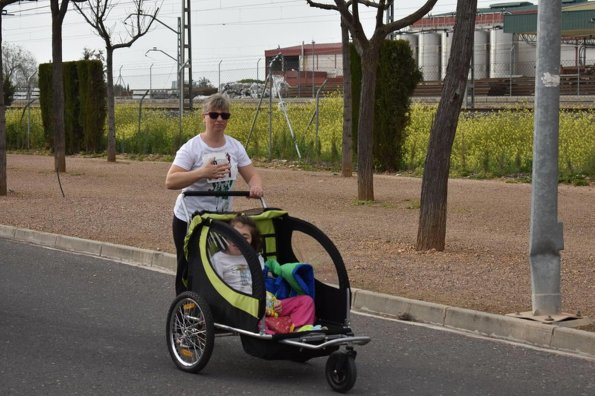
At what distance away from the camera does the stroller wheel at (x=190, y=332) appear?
23.9 feet

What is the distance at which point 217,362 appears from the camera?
790 cm

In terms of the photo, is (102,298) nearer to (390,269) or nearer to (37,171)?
(390,269)

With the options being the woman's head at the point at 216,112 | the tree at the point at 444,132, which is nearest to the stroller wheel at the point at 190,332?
the woman's head at the point at 216,112

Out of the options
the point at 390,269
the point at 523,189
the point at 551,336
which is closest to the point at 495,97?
the point at 523,189

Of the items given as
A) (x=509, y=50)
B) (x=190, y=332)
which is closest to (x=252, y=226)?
(x=190, y=332)

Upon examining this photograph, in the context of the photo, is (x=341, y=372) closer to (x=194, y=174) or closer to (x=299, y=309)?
(x=299, y=309)

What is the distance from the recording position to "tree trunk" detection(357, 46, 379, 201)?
57.8ft

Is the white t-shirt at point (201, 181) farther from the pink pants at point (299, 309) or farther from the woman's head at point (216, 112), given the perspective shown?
the pink pants at point (299, 309)

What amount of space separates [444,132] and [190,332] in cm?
586

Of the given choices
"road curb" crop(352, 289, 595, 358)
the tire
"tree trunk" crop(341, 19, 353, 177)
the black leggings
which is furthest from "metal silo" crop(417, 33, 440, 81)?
the tire

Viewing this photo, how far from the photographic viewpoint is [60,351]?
822 cm

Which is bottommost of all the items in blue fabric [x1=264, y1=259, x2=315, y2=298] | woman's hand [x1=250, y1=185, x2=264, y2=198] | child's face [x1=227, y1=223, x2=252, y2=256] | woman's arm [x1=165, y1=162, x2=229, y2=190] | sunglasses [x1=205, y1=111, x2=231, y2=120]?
blue fabric [x1=264, y1=259, x2=315, y2=298]

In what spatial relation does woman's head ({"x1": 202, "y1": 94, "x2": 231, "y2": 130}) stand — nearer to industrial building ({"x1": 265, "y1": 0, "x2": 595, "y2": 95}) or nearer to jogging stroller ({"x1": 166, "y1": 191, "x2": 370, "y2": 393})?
jogging stroller ({"x1": 166, "y1": 191, "x2": 370, "y2": 393})

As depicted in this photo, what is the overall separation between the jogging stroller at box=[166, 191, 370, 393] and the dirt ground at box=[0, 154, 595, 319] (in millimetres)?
2399
